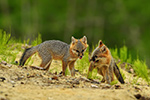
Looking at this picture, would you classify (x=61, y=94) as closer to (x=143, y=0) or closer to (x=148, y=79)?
(x=148, y=79)

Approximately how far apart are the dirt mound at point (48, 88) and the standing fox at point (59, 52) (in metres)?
0.94

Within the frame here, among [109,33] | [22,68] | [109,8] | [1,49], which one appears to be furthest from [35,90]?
[109,8]

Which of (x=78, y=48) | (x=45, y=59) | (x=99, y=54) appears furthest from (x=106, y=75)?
(x=45, y=59)

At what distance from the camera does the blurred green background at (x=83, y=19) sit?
126ft

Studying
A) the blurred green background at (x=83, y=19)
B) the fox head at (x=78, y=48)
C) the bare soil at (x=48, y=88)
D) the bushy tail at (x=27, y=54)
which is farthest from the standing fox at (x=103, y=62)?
the blurred green background at (x=83, y=19)

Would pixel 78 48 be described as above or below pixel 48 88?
above

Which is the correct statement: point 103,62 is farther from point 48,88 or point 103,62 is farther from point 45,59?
point 48,88

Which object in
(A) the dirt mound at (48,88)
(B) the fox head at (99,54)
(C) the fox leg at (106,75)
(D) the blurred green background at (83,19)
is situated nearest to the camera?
(A) the dirt mound at (48,88)

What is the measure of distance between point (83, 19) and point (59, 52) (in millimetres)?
32730

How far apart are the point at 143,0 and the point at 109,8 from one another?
431 centimetres

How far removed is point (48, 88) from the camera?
662cm

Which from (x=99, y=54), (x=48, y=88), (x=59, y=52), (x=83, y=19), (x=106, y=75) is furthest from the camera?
(x=83, y=19)

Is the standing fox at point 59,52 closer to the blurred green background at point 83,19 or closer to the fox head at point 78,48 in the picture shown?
the fox head at point 78,48

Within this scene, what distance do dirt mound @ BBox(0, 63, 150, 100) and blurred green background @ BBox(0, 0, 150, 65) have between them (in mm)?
29449
